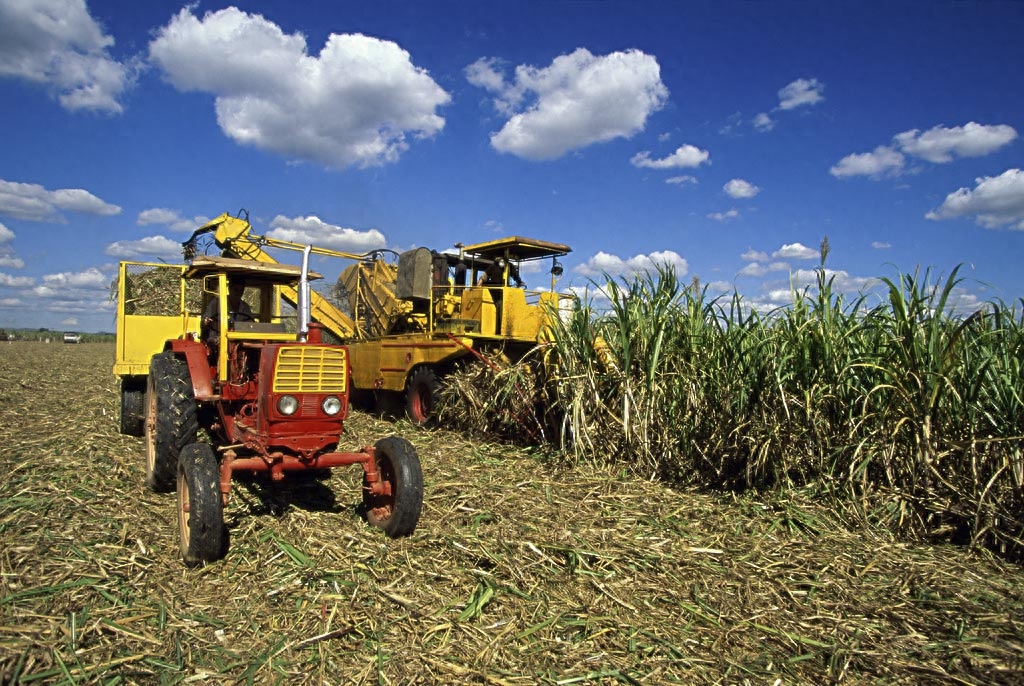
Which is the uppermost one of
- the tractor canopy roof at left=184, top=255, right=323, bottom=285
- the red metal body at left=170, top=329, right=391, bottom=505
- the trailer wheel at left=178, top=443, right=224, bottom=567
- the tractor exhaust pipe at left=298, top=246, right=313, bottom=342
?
the tractor canopy roof at left=184, top=255, right=323, bottom=285

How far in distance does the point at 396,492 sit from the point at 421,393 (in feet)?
14.9

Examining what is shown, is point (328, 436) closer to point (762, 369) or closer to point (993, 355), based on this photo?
point (762, 369)

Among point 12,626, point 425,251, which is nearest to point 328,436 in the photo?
point 12,626

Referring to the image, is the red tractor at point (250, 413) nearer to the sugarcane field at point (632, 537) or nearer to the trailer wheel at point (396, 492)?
the trailer wheel at point (396, 492)

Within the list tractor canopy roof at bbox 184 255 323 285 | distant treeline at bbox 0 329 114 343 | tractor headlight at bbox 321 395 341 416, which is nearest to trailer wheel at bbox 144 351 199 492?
tractor canopy roof at bbox 184 255 323 285

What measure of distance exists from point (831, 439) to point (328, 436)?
3661 mm

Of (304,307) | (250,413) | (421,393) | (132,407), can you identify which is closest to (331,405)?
(304,307)

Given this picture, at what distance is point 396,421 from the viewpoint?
8969mm

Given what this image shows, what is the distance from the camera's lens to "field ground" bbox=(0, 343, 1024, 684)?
2721 mm

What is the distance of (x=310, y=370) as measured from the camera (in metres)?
4.27

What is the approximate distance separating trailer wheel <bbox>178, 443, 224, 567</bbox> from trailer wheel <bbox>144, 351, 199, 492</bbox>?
1134 mm

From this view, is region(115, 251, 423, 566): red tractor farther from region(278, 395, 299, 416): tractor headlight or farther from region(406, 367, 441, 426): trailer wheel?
region(406, 367, 441, 426): trailer wheel

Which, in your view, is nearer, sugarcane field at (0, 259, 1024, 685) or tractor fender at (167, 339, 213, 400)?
sugarcane field at (0, 259, 1024, 685)

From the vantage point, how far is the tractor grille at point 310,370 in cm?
420
